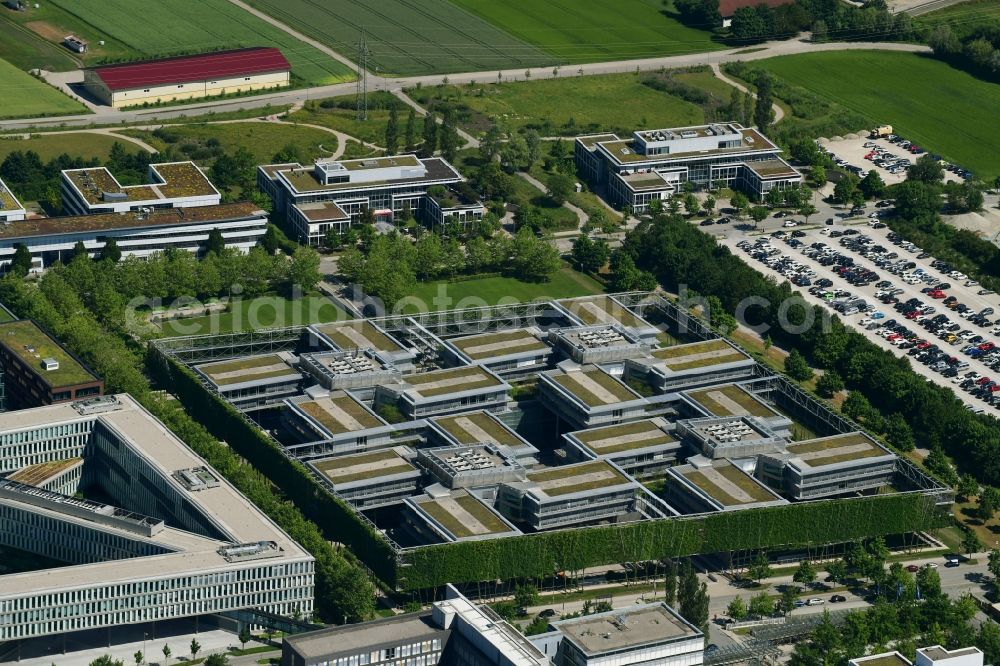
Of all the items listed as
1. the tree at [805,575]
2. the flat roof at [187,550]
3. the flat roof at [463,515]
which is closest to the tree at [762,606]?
the tree at [805,575]

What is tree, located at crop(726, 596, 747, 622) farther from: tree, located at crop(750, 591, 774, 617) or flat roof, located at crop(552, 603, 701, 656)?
flat roof, located at crop(552, 603, 701, 656)

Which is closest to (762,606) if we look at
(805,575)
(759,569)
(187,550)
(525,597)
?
(759,569)

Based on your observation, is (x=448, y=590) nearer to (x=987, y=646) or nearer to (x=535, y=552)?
(x=535, y=552)

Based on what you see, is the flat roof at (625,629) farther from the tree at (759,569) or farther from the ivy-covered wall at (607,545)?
the tree at (759,569)

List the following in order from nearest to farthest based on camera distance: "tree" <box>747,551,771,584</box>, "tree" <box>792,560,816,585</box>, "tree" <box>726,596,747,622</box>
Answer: "tree" <box>726,596,747,622</box>
"tree" <box>792,560,816,585</box>
"tree" <box>747,551,771,584</box>

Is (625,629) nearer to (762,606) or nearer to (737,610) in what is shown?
(737,610)

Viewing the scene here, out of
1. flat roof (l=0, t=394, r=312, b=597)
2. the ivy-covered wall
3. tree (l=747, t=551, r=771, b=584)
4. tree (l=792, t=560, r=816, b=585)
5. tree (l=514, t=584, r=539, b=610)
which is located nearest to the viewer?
flat roof (l=0, t=394, r=312, b=597)

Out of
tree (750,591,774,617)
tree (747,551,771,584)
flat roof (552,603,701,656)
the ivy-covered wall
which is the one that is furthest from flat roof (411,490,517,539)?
tree (747,551,771,584)
